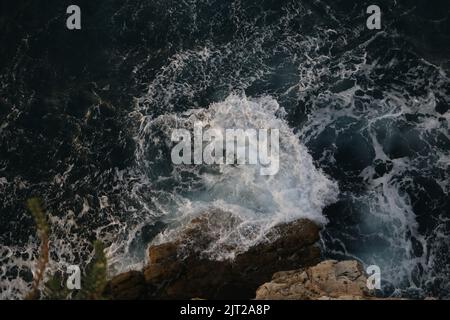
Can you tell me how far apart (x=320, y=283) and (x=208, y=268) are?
311 cm

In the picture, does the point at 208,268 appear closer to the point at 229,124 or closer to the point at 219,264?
the point at 219,264

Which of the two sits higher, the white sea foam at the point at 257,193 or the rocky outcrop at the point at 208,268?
the white sea foam at the point at 257,193

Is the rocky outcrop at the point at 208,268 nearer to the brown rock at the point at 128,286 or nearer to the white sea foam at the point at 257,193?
the brown rock at the point at 128,286

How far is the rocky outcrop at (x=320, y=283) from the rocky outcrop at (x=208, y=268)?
0.57 m

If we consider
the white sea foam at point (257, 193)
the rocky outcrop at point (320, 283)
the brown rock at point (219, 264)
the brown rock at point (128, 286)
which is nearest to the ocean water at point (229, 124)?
the white sea foam at point (257, 193)

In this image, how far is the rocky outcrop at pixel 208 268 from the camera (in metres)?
13.6

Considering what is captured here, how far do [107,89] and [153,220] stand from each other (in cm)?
573

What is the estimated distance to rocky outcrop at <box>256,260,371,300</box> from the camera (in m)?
12.6

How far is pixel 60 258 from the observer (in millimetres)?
14742

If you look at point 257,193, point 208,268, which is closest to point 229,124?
point 257,193

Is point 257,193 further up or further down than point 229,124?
further down

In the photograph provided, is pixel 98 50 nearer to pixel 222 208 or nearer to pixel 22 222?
pixel 22 222

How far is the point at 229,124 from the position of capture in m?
16.6

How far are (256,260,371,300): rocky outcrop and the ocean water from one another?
3.85 feet
